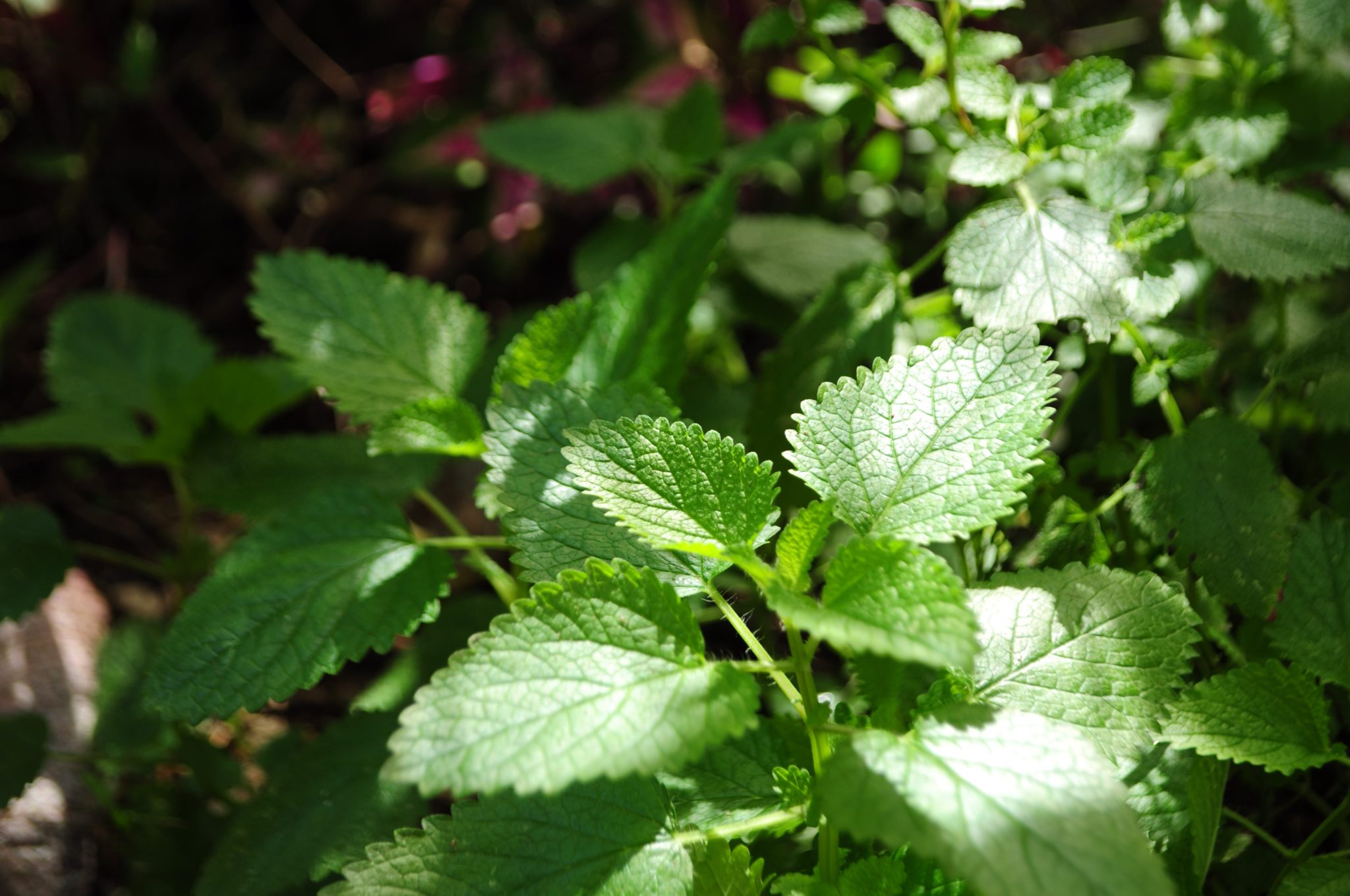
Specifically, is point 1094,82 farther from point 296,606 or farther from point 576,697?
point 296,606

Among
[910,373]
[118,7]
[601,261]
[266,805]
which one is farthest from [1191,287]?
[118,7]

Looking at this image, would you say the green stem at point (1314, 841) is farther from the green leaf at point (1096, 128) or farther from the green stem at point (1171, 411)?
the green leaf at point (1096, 128)

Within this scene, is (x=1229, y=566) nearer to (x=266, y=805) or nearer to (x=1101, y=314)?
(x=1101, y=314)

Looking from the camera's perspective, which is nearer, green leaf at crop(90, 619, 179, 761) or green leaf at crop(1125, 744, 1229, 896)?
green leaf at crop(1125, 744, 1229, 896)

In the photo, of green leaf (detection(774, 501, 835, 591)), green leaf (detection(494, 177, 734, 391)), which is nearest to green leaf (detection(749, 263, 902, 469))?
green leaf (detection(494, 177, 734, 391))

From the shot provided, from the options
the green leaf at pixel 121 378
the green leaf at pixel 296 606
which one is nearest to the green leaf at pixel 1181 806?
the green leaf at pixel 296 606

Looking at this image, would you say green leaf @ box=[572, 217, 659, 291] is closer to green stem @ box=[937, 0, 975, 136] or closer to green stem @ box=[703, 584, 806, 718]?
green stem @ box=[937, 0, 975, 136]
